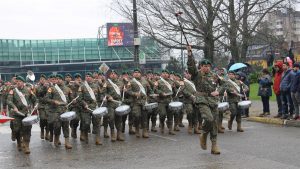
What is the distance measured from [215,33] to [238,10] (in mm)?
1803

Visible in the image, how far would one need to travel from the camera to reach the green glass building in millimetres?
83312

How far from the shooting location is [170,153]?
34.8 feet

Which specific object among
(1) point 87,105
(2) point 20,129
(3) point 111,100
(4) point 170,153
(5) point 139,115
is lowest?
(4) point 170,153

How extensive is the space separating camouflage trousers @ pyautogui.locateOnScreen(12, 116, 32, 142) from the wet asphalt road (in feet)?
1.30

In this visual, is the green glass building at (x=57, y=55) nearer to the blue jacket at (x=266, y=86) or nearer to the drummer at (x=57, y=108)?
the blue jacket at (x=266, y=86)

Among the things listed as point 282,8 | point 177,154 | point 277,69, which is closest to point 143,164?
point 177,154

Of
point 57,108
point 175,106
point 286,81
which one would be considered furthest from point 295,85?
point 57,108

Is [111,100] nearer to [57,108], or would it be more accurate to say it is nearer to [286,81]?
[57,108]

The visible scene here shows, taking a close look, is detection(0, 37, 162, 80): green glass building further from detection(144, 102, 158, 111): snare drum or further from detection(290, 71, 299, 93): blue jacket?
detection(144, 102, 158, 111): snare drum

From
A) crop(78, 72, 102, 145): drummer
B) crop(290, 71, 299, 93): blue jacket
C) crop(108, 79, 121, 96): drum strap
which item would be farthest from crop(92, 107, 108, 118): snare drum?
crop(290, 71, 299, 93): blue jacket

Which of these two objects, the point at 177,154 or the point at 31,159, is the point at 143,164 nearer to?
the point at 177,154

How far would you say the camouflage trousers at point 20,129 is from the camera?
11906 millimetres

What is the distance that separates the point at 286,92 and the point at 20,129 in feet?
26.7

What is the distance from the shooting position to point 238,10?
27.2 metres
